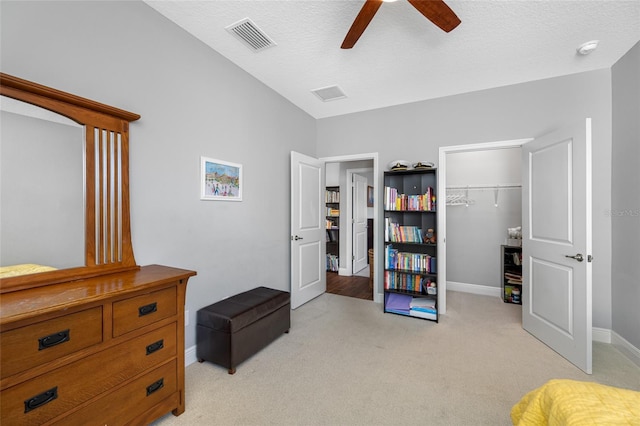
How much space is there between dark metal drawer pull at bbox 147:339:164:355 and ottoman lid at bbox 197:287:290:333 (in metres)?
0.57

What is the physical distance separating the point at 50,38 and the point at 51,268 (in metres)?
1.27

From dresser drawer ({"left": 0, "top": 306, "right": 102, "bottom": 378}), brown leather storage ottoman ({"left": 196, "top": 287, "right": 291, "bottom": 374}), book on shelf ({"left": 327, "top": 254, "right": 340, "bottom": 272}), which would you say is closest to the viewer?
dresser drawer ({"left": 0, "top": 306, "right": 102, "bottom": 378})

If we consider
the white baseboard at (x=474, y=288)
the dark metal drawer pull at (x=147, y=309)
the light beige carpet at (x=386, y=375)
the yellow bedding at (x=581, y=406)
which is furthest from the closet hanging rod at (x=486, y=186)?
the dark metal drawer pull at (x=147, y=309)

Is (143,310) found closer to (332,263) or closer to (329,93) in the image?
(329,93)

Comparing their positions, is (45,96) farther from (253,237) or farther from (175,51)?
(253,237)

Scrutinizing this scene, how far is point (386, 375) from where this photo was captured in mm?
2061

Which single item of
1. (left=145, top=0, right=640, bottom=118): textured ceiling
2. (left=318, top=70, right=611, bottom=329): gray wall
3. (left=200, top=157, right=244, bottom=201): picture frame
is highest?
(left=145, top=0, right=640, bottom=118): textured ceiling

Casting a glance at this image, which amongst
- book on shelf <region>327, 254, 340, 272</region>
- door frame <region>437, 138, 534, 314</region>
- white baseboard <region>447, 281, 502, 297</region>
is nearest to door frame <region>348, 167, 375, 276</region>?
book on shelf <region>327, 254, 340, 272</region>

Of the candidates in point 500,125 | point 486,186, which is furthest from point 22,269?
point 486,186

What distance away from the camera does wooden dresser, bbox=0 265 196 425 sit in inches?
40.8

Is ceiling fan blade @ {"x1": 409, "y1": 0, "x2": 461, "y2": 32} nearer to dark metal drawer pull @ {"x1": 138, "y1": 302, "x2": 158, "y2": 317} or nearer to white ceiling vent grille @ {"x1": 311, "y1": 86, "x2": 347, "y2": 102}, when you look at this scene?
white ceiling vent grille @ {"x1": 311, "y1": 86, "x2": 347, "y2": 102}

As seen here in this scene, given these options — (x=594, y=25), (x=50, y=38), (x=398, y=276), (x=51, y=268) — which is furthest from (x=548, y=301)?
(x=50, y=38)

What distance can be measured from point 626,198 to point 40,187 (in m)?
4.32

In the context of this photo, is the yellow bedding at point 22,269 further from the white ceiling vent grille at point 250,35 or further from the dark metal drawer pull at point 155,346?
the white ceiling vent grille at point 250,35
